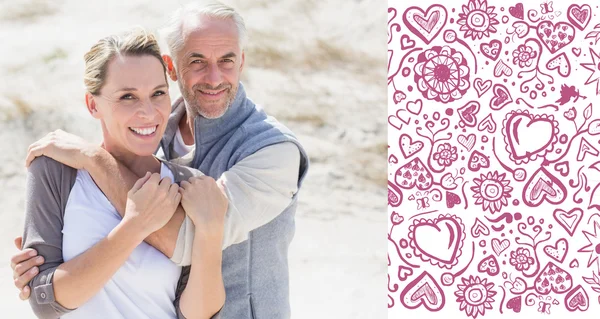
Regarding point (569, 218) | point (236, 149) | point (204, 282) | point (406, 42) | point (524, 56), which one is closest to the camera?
point (204, 282)

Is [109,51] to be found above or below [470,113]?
above

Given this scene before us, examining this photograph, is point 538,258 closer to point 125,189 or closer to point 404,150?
point 404,150

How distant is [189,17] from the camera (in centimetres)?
215

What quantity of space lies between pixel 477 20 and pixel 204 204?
286 centimetres

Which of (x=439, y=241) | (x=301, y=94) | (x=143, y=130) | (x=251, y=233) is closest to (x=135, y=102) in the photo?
(x=143, y=130)

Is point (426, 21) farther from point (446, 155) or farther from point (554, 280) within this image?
point (554, 280)

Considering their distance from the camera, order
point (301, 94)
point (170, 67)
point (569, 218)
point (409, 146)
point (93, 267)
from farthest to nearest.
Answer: point (301, 94) → point (409, 146) → point (569, 218) → point (170, 67) → point (93, 267)

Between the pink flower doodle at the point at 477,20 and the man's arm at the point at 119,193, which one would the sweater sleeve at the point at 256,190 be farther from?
the pink flower doodle at the point at 477,20

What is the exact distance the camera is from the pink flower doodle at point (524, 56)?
13.6 feet

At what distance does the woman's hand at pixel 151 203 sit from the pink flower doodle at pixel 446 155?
2.59 m

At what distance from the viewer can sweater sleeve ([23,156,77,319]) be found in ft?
5.55

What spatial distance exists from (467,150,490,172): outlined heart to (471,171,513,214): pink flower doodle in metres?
0.04

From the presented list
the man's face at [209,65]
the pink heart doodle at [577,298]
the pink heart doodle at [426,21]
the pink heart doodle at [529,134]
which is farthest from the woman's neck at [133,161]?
the pink heart doodle at [577,298]

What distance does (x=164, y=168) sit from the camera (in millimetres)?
1895
